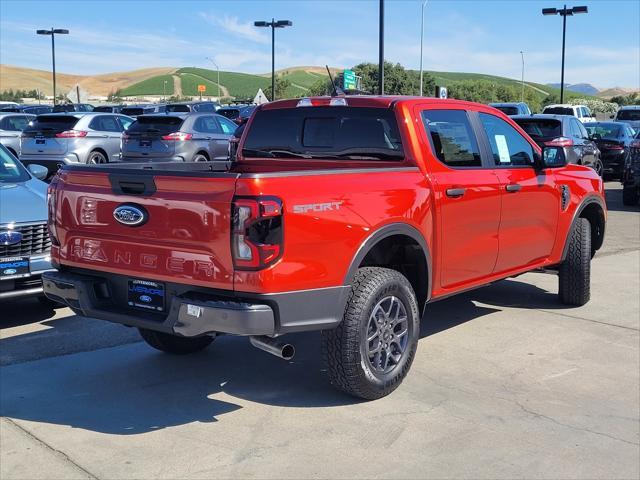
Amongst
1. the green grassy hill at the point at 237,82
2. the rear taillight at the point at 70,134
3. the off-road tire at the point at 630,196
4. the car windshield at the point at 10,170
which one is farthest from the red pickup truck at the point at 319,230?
the green grassy hill at the point at 237,82

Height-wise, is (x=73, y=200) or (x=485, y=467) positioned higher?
(x=73, y=200)

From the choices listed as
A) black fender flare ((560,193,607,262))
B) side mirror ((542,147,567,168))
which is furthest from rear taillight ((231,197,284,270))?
black fender flare ((560,193,607,262))

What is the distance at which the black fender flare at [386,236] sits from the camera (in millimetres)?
4516

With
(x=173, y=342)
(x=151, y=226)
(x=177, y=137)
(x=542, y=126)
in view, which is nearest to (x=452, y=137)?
(x=151, y=226)

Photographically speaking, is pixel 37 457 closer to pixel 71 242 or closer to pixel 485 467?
pixel 71 242

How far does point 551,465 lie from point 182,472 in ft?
6.37

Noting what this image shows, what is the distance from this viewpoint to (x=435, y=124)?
5.57 meters

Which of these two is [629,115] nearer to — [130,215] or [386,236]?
[386,236]

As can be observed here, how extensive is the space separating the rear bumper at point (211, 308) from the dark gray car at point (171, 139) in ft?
41.0

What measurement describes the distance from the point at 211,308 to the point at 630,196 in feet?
46.0

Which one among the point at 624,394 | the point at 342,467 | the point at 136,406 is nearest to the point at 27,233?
the point at 136,406

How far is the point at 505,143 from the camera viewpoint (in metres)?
6.34

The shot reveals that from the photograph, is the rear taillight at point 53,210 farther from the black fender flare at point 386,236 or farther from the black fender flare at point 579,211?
the black fender flare at point 579,211

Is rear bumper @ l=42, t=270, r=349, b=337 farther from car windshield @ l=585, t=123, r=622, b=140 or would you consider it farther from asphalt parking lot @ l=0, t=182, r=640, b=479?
car windshield @ l=585, t=123, r=622, b=140
